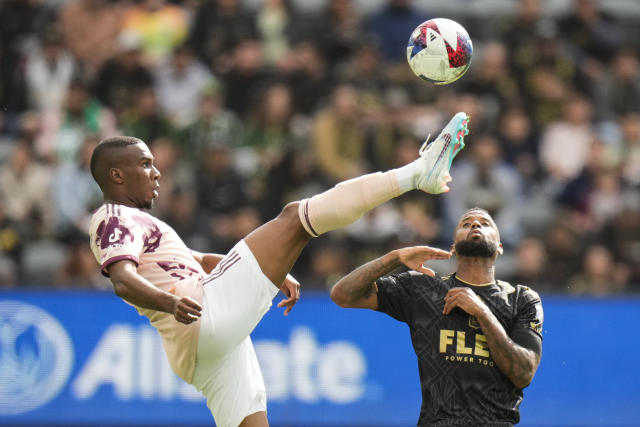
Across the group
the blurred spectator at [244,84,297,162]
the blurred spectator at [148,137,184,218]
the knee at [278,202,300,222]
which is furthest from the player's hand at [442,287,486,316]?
the blurred spectator at [244,84,297,162]

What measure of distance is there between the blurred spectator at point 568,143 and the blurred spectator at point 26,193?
20.3 feet

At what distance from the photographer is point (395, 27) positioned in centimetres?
1407

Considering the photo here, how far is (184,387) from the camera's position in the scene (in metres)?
10.6

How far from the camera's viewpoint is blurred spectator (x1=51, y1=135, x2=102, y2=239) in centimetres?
1173

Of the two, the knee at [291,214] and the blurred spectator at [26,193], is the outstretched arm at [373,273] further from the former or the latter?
the blurred spectator at [26,193]

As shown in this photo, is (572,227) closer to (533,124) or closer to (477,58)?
(533,124)

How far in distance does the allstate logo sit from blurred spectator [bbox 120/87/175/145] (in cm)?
282

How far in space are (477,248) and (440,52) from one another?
4.49 ft

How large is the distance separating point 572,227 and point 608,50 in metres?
3.65

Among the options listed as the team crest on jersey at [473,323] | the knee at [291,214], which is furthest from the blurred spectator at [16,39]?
the team crest on jersey at [473,323]

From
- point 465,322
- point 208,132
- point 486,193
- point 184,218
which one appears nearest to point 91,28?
point 208,132

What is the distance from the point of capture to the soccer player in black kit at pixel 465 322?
5.78m

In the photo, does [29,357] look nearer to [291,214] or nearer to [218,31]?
[218,31]

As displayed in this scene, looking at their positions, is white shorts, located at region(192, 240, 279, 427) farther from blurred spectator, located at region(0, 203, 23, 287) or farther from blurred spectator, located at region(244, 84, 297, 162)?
blurred spectator, located at region(244, 84, 297, 162)
